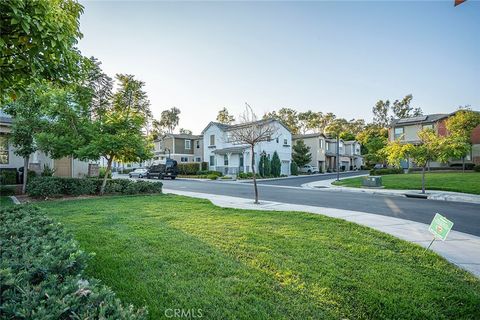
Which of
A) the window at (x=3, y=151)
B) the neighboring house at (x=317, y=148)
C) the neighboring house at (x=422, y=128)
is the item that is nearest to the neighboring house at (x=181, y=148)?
the neighboring house at (x=317, y=148)

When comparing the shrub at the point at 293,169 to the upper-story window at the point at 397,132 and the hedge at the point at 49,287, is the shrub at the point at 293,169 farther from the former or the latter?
the hedge at the point at 49,287

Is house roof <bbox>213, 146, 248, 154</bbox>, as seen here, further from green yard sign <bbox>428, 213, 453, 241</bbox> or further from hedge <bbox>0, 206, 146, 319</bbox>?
hedge <bbox>0, 206, 146, 319</bbox>

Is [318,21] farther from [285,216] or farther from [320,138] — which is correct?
[320,138]

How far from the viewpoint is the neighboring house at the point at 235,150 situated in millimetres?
36066

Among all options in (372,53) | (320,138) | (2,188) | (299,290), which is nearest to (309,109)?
(320,138)

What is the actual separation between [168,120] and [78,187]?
64.6m

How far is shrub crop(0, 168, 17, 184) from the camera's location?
1499 cm

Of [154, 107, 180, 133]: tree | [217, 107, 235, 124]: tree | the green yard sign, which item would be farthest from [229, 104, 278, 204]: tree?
[154, 107, 180, 133]: tree

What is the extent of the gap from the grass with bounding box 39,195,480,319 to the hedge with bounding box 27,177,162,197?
23.8 feet

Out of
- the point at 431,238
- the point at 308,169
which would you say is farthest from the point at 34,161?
the point at 308,169

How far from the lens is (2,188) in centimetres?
1412

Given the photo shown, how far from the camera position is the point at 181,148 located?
47.9 meters

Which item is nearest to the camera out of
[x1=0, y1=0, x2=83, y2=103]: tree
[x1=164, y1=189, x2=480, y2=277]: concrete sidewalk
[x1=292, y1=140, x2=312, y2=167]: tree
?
[x1=0, y1=0, x2=83, y2=103]: tree

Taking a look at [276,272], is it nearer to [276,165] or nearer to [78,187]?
[78,187]
